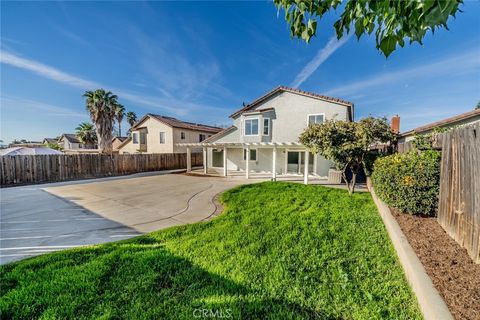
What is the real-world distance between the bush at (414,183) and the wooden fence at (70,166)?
19.0 metres

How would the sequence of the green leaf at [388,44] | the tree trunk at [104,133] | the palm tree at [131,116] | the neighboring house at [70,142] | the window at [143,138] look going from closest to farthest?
the green leaf at [388,44] < the tree trunk at [104,133] < the window at [143,138] < the neighboring house at [70,142] < the palm tree at [131,116]

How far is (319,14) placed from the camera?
6.34 feet

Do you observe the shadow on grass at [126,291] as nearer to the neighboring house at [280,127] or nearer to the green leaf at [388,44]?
the green leaf at [388,44]

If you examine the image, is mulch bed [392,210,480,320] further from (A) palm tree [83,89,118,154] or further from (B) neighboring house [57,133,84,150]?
(B) neighboring house [57,133,84,150]

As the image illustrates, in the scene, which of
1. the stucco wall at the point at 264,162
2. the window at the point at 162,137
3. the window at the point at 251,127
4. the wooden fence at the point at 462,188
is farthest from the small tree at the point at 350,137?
the window at the point at 162,137

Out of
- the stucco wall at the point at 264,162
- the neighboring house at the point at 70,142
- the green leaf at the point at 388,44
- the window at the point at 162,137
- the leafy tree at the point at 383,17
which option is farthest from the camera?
the neighboring house at the point at 70,142

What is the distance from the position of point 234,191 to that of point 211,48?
11009 millimetres

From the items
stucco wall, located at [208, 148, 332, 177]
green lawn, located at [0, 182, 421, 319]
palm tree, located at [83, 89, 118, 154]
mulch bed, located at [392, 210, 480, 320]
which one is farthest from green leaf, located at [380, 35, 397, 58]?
palm tree, located at [83, 89, 118, 154]

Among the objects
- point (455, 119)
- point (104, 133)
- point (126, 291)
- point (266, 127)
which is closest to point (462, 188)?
point (126, 291)

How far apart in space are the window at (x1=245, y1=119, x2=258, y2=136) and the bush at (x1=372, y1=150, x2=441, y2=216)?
11.0 meters

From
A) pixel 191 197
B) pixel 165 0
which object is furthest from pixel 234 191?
pixel 165 0

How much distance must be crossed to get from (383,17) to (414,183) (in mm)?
5302

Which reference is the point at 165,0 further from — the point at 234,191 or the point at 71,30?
the point at 234,191

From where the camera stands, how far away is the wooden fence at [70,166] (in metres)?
11.6
